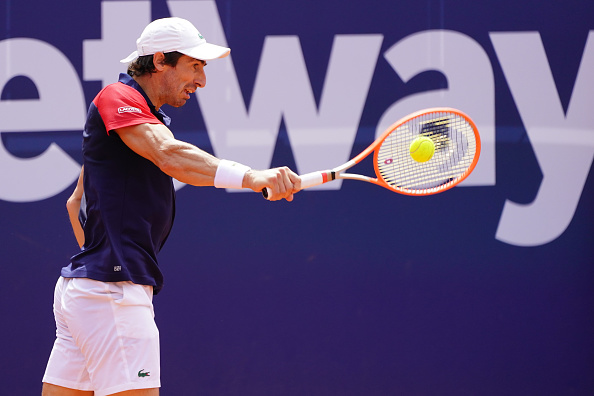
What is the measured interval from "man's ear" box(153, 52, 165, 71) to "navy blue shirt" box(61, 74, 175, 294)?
15 cm

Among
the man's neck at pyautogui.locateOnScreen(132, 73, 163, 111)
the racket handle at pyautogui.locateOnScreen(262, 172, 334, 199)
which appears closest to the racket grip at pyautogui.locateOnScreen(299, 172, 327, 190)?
the racket handle at pyautogui.locateOnScreen(262, 172, 334, 199)

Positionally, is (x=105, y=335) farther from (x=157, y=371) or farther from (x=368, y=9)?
(x=368, y=9)

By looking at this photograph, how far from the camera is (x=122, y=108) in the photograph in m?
2.53

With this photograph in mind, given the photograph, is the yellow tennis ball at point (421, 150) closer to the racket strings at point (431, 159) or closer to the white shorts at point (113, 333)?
the racket strings at point (431, 159)

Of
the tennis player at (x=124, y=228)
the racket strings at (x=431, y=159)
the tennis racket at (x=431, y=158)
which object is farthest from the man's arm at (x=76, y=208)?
the racket strings at (x=431, y=159)

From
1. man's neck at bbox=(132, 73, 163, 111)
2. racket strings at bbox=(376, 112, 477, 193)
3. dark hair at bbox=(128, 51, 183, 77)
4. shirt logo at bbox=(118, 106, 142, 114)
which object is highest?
dark hair at bbox=(128, 51, 183, 77)

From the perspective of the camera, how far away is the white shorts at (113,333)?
254 cm

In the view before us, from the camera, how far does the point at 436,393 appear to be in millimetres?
4266

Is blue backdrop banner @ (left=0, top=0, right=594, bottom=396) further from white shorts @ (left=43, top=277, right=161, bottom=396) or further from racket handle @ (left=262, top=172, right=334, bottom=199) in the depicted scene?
white shorts @ (left=43, top=277, right=161, bottom=396)

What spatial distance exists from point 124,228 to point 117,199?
10 centimetres

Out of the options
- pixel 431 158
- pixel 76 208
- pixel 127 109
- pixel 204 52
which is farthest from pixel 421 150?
pixel 76 208

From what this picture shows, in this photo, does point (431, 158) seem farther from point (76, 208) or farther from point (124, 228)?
point (76, 208)

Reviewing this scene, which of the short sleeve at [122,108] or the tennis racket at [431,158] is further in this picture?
the tennis racket at [431,158]

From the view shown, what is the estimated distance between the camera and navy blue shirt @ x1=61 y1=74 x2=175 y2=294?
101 inches
